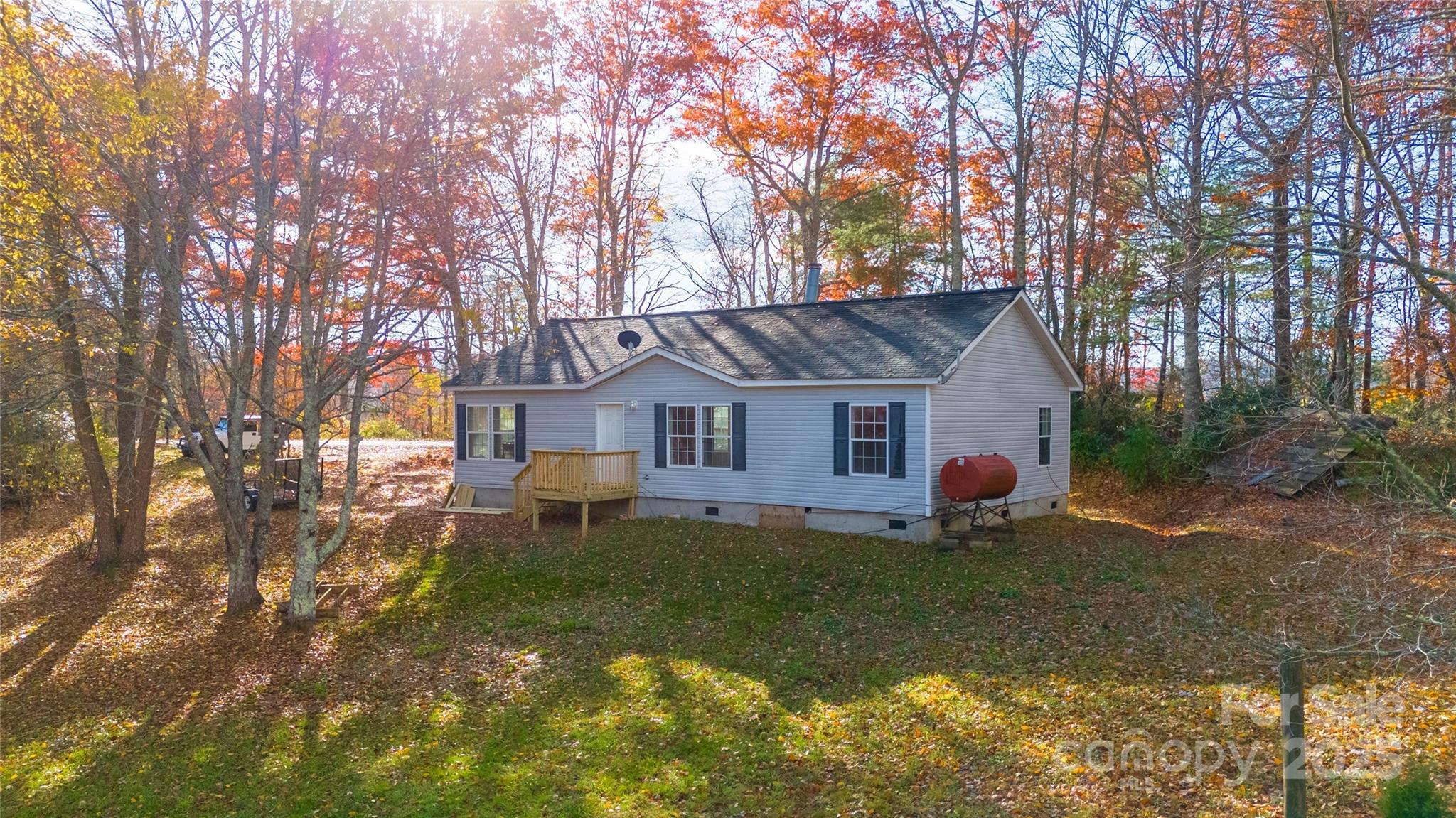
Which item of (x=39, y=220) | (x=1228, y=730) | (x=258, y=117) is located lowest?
(x=1228, y=730)

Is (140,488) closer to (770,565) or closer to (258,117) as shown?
(258,117)

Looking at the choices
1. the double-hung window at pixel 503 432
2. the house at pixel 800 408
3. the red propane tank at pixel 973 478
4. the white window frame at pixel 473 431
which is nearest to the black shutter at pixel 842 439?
the house at pixel 800 408

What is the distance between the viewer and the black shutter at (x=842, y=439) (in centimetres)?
1574

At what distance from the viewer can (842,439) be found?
15.8 meters

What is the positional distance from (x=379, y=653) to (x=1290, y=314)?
36.7 ft

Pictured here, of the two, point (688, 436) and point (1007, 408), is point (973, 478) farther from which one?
point (688, 436)

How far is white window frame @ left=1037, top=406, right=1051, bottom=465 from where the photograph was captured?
18484mm

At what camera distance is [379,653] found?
11.6 metres

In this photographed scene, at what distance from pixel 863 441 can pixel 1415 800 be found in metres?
11.5

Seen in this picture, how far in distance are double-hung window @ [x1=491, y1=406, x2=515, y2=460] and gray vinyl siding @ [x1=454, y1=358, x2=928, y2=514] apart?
372mm

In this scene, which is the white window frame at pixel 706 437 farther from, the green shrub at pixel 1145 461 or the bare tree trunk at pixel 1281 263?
the bare tree trunk at pixel 1281 263

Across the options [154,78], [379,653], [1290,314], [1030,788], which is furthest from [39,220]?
[1290,314]

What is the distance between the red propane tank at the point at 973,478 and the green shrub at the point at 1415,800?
1014cm

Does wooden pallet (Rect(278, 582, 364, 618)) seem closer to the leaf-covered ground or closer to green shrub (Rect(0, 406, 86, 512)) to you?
the leaf-covered ground
